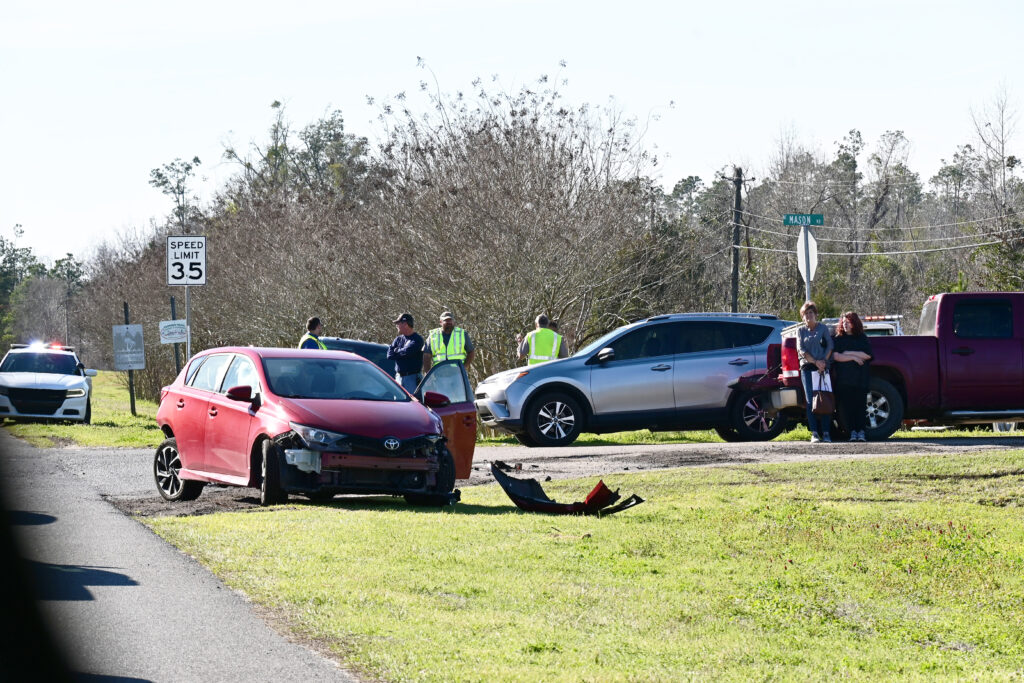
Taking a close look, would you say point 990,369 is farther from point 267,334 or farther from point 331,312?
point 267,334

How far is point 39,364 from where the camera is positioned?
29281 millimetres

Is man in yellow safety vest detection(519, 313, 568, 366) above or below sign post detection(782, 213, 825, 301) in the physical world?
below

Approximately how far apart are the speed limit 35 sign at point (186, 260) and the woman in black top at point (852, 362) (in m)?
11.0

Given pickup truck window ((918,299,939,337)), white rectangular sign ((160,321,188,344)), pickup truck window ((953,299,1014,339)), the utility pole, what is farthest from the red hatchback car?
the utility pole

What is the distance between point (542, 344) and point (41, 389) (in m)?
12.0

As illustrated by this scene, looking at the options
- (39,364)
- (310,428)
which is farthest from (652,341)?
(39,364)

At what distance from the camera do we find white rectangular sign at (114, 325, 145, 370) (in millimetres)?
32844

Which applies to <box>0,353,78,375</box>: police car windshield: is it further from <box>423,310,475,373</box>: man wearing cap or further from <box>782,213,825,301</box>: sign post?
<box>782,213,825,301</box>: sign post

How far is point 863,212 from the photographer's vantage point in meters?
68.7

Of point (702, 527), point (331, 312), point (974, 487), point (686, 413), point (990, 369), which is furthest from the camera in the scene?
point (331, 312)

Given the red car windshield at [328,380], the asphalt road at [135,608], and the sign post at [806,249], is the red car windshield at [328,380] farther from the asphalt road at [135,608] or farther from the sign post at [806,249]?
the sign post at [806,249]

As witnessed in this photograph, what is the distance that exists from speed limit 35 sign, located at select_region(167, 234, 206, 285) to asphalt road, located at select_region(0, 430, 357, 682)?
33.8 feet

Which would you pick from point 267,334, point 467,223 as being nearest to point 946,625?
point 467,223

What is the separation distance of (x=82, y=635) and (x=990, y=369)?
13.3 m
